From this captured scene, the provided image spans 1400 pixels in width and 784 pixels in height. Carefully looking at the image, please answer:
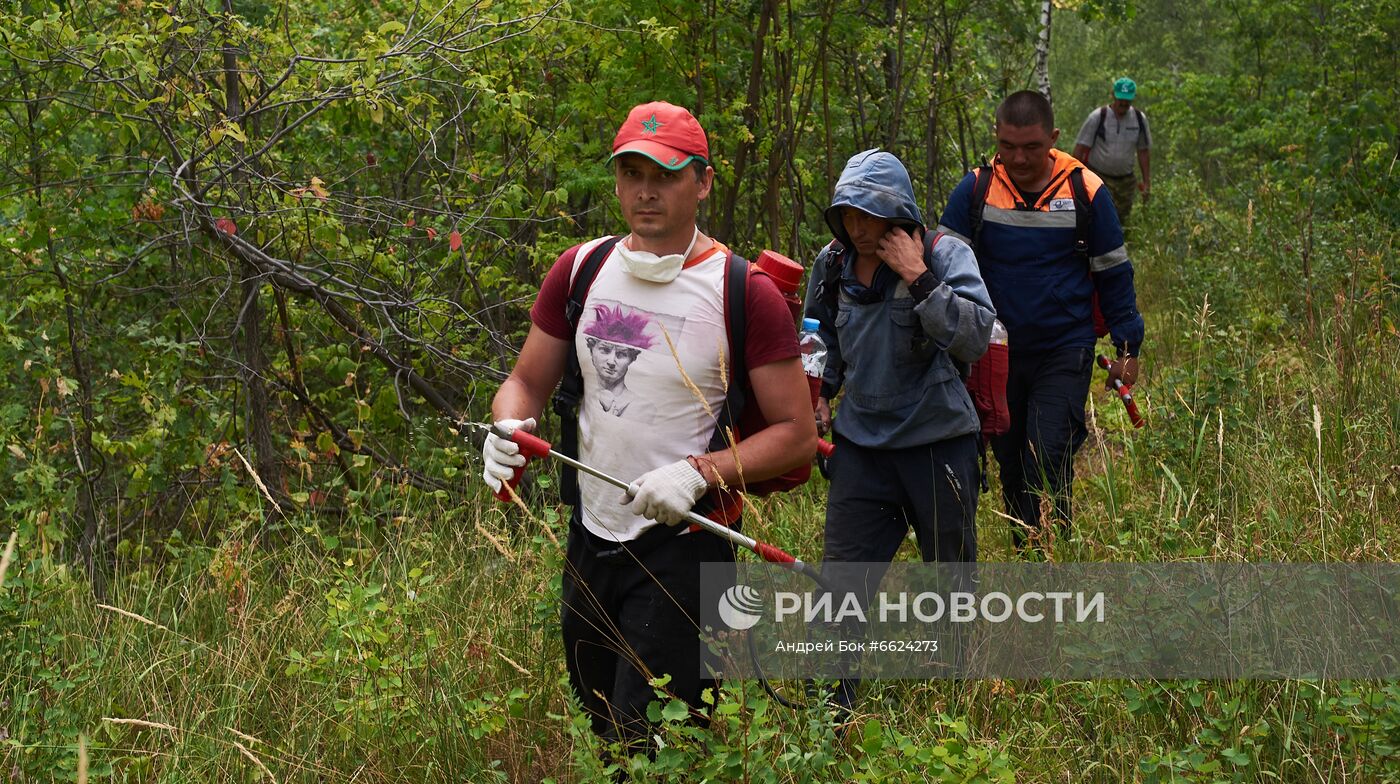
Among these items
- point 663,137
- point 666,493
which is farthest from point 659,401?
point 663,137

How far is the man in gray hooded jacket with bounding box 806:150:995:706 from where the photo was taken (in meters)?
4.02

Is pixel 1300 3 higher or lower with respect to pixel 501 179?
higher

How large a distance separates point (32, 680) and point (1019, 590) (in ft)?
9.91

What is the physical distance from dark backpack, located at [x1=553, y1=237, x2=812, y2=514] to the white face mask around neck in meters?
0.12

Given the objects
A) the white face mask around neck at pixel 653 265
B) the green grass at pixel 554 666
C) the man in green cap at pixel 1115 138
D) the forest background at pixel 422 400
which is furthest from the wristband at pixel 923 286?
the man in green cap at pixel 1115 138

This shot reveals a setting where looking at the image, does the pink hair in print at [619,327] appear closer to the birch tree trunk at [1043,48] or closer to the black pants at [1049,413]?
the black pants at [1049,413]

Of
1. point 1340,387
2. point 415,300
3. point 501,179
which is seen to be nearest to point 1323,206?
point 1340,387

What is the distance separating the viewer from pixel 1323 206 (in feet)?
32.6

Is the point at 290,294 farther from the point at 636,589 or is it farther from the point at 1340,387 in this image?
the point at 1340,387

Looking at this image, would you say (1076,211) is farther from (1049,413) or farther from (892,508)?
(892,508)

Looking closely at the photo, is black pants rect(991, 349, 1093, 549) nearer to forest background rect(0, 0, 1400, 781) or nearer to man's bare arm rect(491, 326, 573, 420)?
forest background rect(0, 0, 1400, 781)

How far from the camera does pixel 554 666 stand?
4062 millimetres

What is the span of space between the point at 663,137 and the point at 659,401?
0.63 meters

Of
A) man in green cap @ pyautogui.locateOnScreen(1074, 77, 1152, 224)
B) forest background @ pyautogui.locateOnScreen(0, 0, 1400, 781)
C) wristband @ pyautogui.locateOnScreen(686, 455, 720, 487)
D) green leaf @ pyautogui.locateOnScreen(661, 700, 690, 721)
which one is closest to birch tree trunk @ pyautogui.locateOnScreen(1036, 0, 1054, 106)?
man in green cap @ pyautogui.locateOnScreen(1074, 77, 1152, 224)
